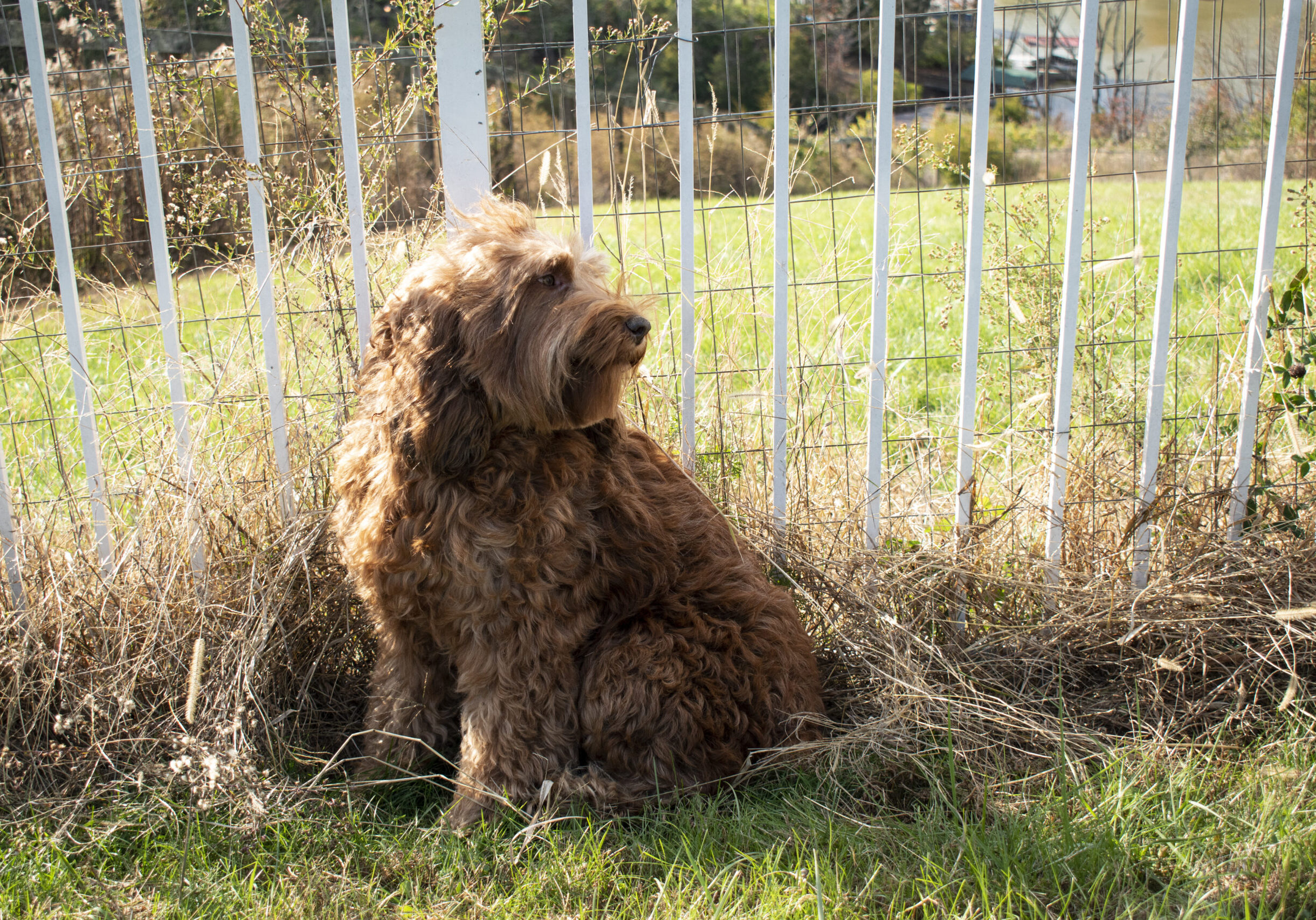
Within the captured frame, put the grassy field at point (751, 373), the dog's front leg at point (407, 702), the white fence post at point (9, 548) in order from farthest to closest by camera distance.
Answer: the grassy field at point (751, 373), the white fence post at point (9, 548), the dog's front leg at point (407, 702)

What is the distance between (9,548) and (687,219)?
2410 millimetres

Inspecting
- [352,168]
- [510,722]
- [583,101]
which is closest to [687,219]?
[583,101]

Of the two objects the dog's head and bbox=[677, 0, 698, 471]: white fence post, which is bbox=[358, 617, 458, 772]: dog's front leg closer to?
the dog's head

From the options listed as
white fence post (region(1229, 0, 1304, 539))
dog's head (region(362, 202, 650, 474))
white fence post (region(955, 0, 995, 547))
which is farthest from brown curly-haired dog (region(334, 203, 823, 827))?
white fence post (region(1229, 0, 1304, 539))

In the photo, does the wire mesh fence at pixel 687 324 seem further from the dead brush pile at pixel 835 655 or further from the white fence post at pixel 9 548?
the dead brush pile at pixel 835 655

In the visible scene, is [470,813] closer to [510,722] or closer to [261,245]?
[510,722]

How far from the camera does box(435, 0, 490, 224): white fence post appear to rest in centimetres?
278

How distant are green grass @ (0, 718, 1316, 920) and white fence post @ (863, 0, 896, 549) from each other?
3.06 ft

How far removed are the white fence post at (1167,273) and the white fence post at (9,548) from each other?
3.64 metres

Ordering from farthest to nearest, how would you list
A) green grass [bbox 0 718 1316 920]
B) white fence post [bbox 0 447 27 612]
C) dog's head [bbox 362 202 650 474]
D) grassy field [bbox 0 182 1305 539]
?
grassy field [bbox 0 182 1305 539]
white fence post [bbox 0 447 27 612]
dog's head [bbox 362 202 650 474]
green grass [bbox 0 718 1316 920]

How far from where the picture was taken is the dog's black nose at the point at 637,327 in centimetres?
229

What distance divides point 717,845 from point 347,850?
0.94 metres

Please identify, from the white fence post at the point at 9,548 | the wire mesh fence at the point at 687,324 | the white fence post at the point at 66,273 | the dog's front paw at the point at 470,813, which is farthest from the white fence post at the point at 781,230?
the white fence post at the point at 9,548

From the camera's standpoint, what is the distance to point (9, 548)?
9.95 ft
